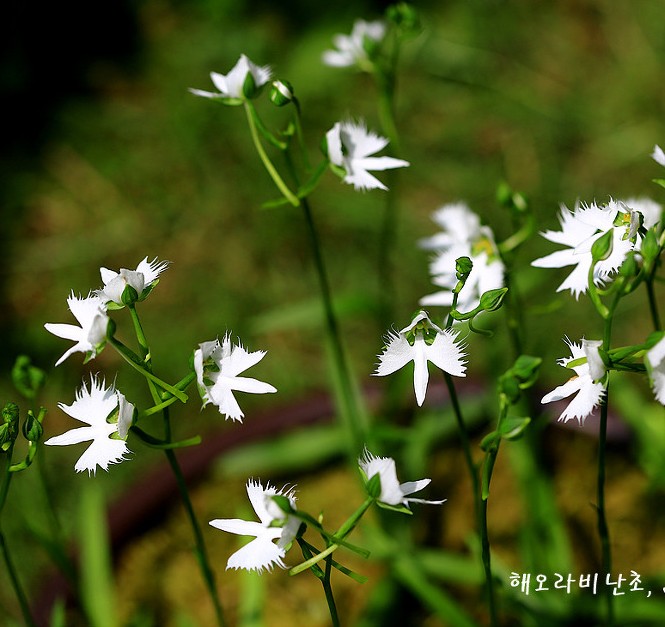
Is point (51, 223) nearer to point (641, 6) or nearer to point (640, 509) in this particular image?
point (640, 509)

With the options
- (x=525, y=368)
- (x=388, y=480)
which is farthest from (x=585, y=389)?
(x=388, y=480)

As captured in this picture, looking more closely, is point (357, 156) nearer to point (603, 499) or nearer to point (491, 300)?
point (491, 300)

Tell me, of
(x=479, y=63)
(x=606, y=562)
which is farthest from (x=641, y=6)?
(x=606, y=562)

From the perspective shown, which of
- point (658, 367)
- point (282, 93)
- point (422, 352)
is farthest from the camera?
point (282, 93)

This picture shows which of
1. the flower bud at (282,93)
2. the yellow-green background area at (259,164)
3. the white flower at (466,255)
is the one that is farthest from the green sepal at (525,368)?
the yellow-green background area at (259,164)

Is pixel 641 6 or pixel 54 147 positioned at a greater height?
pixel 641 6

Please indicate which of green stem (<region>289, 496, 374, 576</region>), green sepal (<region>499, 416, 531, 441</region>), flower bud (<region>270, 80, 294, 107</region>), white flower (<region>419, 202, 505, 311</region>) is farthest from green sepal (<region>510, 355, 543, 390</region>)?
flower bud (<region>270, 80, 294, 107</region>)

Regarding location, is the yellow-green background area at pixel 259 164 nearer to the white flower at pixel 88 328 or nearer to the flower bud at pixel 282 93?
the flower bud at pixel 282 93
